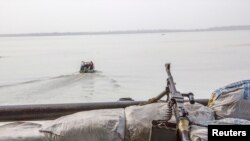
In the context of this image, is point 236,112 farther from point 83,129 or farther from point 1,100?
point 1,100

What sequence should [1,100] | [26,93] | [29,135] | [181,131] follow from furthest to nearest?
[26,93] < [1,100] < [29,135] < [181,131]

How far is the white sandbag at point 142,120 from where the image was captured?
9.39 feet

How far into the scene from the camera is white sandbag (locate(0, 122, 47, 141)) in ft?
9.88

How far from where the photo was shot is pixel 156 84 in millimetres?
15008

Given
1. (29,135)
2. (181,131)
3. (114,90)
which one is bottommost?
(114,90)

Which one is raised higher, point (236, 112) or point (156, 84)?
point (236, 112)

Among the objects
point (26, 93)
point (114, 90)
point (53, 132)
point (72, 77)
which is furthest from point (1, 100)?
point (53, 132)

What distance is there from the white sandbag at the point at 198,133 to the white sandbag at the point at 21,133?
1.10 meters

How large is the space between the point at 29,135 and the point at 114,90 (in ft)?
36.6

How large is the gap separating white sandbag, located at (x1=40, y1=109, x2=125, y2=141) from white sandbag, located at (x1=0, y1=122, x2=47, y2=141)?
0.06m

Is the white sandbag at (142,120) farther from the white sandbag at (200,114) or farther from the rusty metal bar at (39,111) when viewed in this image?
the rusty metal bar at (39,111)

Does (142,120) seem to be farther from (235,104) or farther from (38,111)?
(38,111)

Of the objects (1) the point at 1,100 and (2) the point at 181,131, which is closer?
(2) the point at 181,131

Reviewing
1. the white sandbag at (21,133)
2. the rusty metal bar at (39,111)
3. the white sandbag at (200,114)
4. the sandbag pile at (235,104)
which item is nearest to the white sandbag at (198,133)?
the white sandbag at (200,114)
